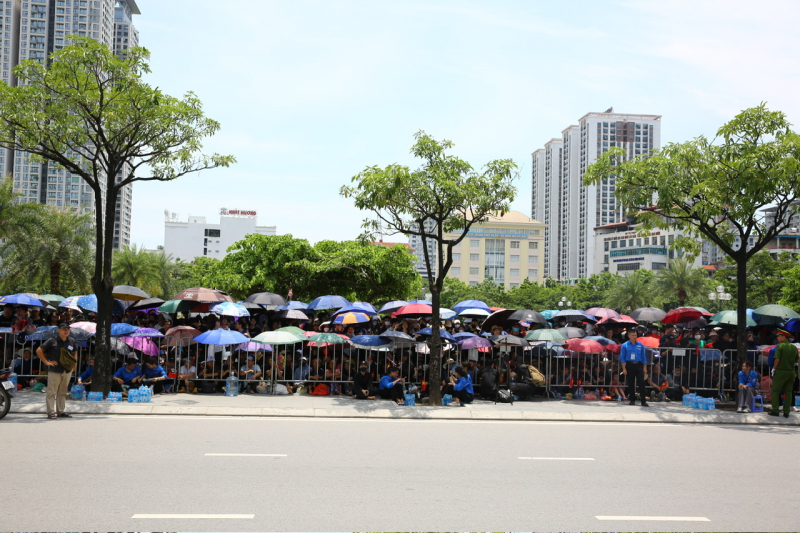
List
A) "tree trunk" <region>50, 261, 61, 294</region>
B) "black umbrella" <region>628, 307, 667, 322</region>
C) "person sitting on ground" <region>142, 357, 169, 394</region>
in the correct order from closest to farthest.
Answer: "person sitting on ground" <region>142, 357, 169, 394</region>, "black umbrella" <region>628, 307, 667, 322</region>, "tree trunk" <region>50, 261, 61, 294</region>

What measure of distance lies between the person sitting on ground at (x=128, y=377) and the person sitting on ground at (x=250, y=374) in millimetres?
2281

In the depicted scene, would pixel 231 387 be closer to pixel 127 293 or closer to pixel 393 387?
pixel 393 387

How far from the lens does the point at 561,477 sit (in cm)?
797

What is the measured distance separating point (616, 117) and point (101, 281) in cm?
15864

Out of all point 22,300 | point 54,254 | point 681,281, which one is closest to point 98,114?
point 22,300

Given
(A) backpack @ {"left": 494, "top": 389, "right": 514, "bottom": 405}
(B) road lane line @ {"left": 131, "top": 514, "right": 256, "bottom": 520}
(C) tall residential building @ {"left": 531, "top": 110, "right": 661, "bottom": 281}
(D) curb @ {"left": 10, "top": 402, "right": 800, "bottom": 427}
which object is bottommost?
(D) curb @ {"left": 10, "top": 402, "right": 800, "bottom": 427}

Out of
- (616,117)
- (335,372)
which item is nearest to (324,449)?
(335,372)

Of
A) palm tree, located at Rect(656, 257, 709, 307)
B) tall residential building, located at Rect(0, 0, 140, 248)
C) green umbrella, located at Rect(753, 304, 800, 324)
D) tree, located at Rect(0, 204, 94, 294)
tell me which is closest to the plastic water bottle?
green umbrella, located at Rect(753, 304, 800, 324)

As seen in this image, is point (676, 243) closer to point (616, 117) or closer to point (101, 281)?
point (101, 281)

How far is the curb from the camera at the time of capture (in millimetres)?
12766

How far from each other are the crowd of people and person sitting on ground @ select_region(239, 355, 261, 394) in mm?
30

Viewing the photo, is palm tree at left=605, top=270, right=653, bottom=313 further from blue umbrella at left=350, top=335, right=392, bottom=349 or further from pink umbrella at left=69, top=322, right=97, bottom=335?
pink umbrella at left=69, top=322, right=97, bottom=335

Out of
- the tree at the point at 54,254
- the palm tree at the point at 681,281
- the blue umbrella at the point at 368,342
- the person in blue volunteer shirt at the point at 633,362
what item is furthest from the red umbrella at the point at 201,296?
the palm tree at the point at 681,281

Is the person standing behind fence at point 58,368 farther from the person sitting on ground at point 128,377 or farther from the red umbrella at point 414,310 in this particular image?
the red umbrella at point 414,310
